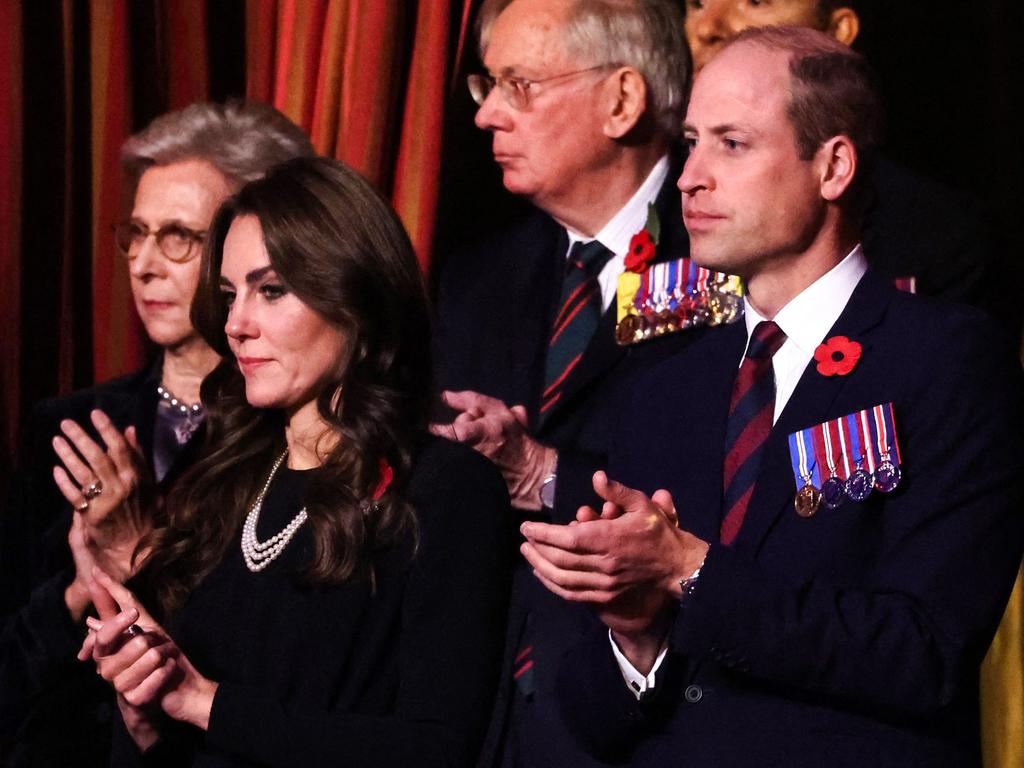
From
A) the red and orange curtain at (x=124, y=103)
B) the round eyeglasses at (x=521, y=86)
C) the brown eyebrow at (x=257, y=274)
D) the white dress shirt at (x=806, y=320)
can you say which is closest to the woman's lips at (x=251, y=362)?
the brown eyebrow at (x=257, y=274)

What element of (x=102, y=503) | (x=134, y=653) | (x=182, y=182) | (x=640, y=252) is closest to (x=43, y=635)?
(x=102, y=503)

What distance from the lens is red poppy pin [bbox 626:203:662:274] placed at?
2.82 meters

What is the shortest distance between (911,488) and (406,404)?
2.35ft

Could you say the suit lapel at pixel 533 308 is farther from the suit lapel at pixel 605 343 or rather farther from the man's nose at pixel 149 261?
the man's nose at pixel 149 261

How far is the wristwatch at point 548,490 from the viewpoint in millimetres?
2652

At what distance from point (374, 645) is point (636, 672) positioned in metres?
0.34

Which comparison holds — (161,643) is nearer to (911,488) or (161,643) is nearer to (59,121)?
(911,488)

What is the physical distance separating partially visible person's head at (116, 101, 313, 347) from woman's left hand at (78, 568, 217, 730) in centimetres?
84

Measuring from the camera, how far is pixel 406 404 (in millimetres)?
2291

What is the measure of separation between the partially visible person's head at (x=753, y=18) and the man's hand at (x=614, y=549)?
51.9 inches

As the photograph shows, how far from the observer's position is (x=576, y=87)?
3.02 m

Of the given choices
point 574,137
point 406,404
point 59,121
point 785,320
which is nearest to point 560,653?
point 406,404

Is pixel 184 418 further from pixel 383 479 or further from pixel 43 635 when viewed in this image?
pixel 383 479

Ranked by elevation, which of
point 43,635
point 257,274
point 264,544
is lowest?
point 43,635
